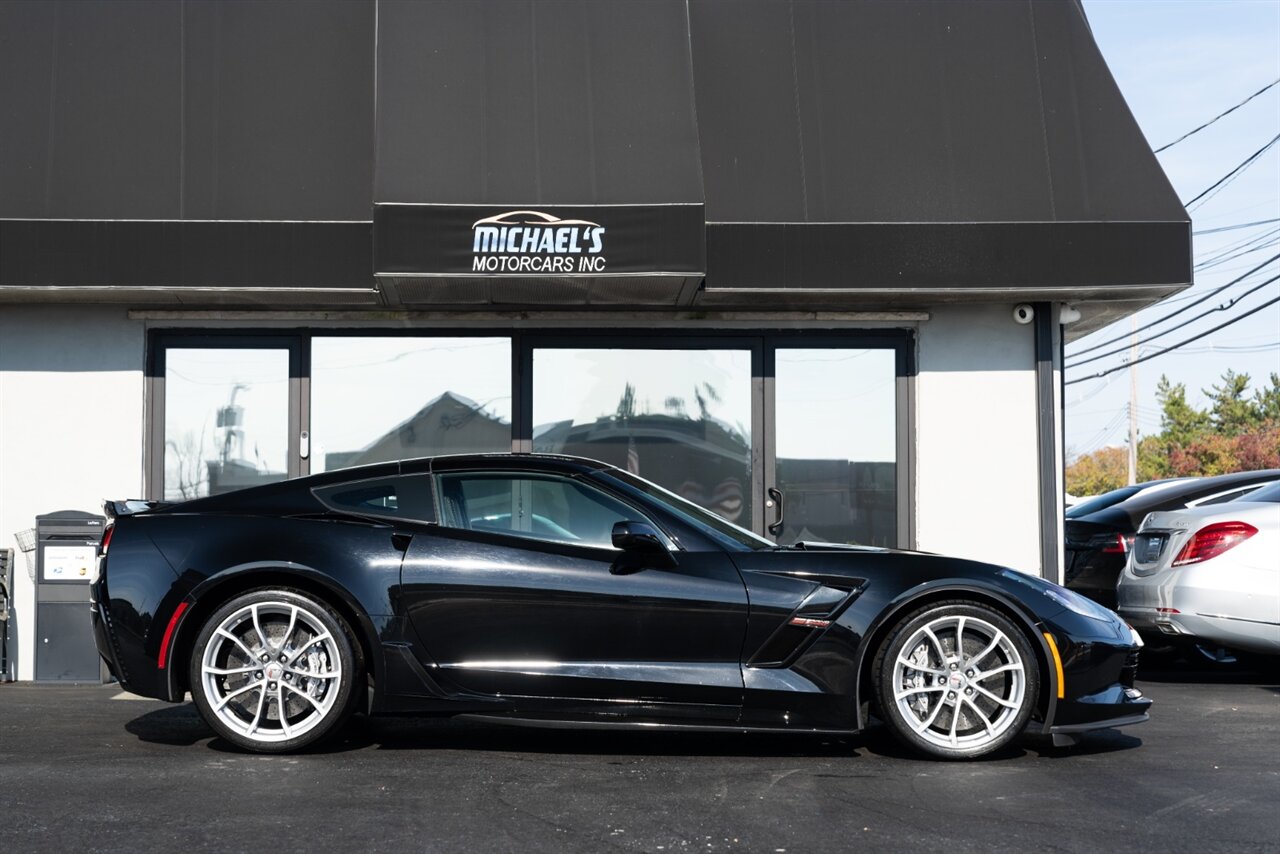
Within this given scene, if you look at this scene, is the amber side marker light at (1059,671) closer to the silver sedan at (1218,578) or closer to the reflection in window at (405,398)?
the silver sedan at (1218,578)

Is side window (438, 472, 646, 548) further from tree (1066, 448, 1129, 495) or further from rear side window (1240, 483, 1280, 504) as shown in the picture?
tree (1066, 448, 1129, 495)

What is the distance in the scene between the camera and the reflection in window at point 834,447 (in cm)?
1013

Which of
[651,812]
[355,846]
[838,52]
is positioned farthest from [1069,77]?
[355,846]

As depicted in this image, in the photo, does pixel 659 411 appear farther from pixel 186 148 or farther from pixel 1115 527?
pixel 186 148

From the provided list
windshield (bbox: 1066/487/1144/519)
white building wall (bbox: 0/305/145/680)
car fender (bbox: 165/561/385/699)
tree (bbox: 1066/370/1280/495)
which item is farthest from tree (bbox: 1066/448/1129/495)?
car fender (bbox: 165/561/385/699)

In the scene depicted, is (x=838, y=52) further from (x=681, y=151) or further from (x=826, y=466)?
(x=826, y=466)

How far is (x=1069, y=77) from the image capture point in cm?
983

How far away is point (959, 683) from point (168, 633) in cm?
358

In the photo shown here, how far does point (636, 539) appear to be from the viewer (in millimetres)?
5977

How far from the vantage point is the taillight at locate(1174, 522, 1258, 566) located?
8727mm

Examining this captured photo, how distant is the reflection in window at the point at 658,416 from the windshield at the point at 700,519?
3.45 meters

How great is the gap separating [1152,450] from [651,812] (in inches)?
3320

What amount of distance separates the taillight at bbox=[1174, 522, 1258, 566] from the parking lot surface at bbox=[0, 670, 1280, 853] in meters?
1.79

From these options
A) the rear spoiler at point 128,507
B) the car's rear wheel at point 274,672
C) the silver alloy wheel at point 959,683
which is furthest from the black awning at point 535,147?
the silver alloy wheel at point 959,683
